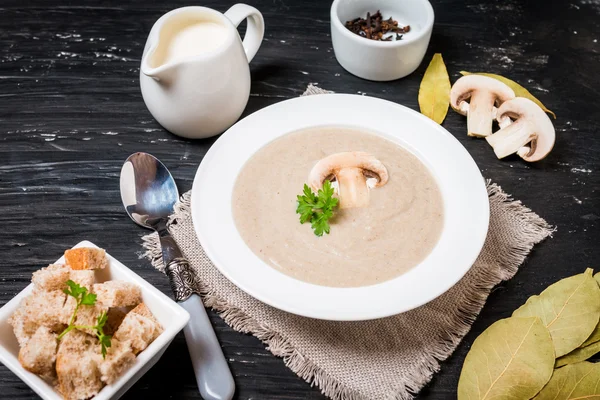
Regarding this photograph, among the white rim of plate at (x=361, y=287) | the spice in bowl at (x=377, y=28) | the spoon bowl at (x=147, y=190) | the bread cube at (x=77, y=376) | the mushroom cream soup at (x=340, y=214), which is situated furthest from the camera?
the spice in bowl at (x=377, y=28)

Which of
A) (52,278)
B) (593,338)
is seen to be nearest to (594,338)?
(593,338)

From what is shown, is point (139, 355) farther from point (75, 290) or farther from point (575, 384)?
point (575, 384)

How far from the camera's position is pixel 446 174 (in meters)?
1.85

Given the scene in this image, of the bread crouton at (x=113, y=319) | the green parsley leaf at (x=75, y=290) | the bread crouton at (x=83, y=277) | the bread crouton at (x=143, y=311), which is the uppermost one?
the green parsley leaf at (x=75, y=290)

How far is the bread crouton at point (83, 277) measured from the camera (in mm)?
1469

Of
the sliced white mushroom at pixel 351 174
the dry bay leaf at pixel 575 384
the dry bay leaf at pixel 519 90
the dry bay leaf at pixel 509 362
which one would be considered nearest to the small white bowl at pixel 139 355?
the sliced white mushroom at pixel 351 174

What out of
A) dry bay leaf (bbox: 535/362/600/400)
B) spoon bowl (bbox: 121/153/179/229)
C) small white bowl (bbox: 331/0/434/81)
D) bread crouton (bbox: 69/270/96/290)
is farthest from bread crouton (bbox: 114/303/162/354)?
small white bowl (bbox: 331/0/434/81)

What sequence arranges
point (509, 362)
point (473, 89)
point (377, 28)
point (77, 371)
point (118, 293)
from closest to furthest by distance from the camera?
point (77, 371), point (118, 293), point (509, 362), point (473, 89), point (377, 28)

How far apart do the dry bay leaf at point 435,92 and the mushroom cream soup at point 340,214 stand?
1.14 feet

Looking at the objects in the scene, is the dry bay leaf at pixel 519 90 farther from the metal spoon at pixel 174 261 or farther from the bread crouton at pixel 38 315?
the bread crouton at pixel 38 315

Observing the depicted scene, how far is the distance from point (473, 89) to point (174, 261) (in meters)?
1.18

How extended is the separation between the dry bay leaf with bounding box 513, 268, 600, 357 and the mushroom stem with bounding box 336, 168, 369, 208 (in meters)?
0.51

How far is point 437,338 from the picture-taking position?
1.67 m

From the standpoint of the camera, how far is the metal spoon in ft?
5.09
